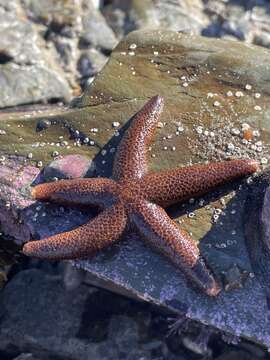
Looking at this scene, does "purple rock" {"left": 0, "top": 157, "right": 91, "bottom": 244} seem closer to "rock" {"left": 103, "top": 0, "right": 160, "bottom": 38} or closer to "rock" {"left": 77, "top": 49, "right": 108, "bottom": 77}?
"rock" {"left": 77, "top": 49, "right": 108, "bottom": 77}

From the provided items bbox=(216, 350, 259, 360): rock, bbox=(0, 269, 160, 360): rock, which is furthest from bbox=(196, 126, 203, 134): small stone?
bbox=(216, 350, 259, 360): rock

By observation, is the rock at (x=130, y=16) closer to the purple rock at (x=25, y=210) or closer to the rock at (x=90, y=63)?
the rock at (x=90, y=63)

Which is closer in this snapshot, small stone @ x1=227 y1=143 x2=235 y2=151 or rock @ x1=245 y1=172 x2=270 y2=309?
rock @ x1=245 y1=172 x2=270 y2=309

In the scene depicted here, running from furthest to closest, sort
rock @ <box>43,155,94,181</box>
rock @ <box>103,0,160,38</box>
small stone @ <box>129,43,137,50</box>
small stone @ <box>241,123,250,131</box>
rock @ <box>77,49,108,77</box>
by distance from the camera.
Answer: rock @ <box>103,0,160,38</box>
rock @ <box>77,49,108,77</box>
small stone @ <box>129,43,137,50</box>
small stone @ <box>241,123,250,131</box>
rock @ <box>43,155,94,181</box>

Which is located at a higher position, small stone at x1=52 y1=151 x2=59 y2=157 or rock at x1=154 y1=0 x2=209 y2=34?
rock at x1=154 y1=0 x2=209 y2=34

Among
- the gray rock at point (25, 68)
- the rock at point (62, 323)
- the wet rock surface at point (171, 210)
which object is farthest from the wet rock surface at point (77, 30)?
the rock at point (62, 323)

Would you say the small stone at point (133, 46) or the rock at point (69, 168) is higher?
the small stone at point (133, 46)
